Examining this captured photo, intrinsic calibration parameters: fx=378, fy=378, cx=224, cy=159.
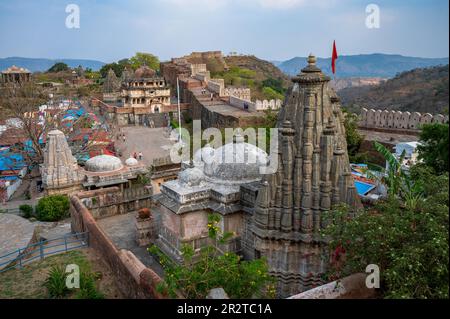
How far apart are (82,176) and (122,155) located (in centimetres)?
1475

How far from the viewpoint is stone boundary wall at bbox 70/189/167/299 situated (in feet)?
30.6

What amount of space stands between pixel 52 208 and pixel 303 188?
44.7ft

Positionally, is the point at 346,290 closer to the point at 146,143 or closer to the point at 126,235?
the point at 126,235

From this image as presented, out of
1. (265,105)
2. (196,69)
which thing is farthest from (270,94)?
(265,105)

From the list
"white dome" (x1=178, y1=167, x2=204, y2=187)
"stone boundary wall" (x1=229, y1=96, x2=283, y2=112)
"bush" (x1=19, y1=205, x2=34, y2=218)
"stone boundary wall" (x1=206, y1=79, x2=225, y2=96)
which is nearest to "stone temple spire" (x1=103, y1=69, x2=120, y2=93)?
"stone boundary wall" (x1=206, y1=79, x2=225, y2=96)

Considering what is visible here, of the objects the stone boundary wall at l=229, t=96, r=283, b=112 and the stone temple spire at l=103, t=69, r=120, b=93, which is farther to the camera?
the stone temple spire at l=103, t=69, r=120, b=93

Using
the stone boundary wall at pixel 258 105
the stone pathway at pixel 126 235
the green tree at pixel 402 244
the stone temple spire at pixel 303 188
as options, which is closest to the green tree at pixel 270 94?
the stone boundary wall at pixel 258 105

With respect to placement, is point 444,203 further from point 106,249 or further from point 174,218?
point 106,249

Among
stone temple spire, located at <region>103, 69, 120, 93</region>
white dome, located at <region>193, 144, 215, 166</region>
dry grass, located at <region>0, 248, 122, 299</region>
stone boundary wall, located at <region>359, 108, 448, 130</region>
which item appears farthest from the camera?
stone temple spire, located at <region>103, 69, 120, 93</region>

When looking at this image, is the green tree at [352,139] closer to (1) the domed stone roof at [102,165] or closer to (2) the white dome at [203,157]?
(2) the white dome at [203,157]

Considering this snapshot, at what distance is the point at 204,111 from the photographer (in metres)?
49.6

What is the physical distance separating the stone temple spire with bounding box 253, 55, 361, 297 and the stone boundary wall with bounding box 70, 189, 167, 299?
3.64 meters

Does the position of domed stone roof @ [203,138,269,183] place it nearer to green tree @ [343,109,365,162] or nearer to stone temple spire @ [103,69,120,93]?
green tree @ [343,109,365,162]
